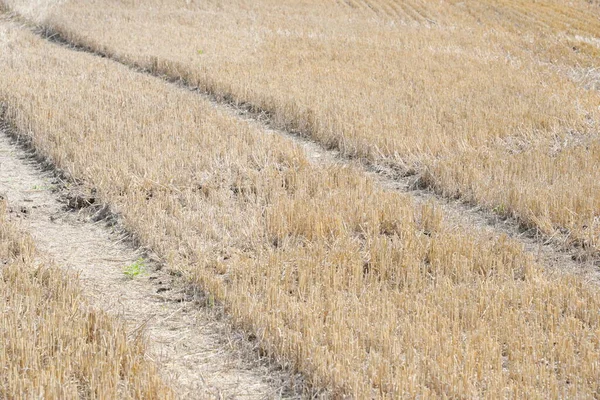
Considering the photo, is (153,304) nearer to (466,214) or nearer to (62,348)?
(62,348)

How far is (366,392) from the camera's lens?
4.44 metres

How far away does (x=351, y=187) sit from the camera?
8.59 m

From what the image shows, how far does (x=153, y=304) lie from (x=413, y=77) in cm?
1002

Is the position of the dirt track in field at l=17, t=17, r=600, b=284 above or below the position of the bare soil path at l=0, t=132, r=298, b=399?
above

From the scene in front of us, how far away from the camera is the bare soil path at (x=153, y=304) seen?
4.83 metres

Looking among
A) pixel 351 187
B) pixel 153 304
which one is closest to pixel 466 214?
pixel 351 187

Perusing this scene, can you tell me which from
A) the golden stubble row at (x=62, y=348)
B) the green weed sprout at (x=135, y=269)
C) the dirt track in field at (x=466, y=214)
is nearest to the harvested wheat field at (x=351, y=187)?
the dirt track in field at (x=466, y=214)

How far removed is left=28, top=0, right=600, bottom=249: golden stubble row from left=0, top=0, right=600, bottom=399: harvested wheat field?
0.20 ft

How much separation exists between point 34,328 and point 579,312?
3.64 meters

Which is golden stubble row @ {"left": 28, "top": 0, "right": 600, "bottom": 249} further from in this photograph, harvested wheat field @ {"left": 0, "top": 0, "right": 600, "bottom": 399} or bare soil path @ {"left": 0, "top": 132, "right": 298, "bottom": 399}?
bare soil path @ {"left": 0, "top": 132, "right": 298, "bottom": 399}

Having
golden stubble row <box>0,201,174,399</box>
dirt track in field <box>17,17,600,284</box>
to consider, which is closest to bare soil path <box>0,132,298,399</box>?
golden stubble row <box>0,201,174,399</box>

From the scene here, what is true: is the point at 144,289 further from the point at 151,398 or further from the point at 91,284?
the point at 151,398

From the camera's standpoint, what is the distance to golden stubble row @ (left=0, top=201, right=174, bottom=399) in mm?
4406

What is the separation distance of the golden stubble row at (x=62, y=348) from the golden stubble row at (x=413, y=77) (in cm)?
425
